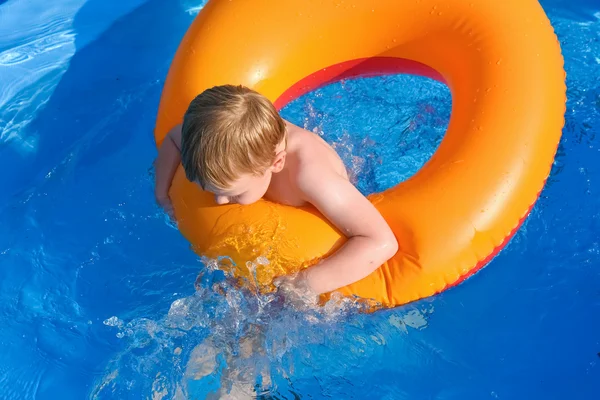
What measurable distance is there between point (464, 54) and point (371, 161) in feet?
2.47

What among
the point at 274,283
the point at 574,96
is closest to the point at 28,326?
the point at 274,283

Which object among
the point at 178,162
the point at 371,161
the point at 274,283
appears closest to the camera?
the point at 274,283

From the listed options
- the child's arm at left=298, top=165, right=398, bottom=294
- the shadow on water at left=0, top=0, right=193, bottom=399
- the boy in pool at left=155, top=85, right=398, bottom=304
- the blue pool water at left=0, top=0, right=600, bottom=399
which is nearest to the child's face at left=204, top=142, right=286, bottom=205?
the boy in pool at left=155, top=85, right=398, bottom=304

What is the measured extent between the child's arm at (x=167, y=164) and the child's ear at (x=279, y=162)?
0.50 meters

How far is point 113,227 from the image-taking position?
2.83m

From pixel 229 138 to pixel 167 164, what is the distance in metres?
0.63

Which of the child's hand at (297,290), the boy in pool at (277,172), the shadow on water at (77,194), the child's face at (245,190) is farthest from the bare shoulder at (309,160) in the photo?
the shadow on water at (77,194)

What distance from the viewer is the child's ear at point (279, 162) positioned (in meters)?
1.96

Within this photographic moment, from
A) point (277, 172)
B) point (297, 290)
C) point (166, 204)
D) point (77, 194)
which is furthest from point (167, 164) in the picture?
point (77, 194)

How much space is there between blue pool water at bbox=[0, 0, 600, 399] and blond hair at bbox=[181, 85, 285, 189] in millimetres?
444

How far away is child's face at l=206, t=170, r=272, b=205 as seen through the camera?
1.92 metres

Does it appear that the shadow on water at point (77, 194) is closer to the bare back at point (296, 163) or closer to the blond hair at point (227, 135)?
the bare back at point (296, 163)

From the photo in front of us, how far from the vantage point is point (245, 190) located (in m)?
1.99

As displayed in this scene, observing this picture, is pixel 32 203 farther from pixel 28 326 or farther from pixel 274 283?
pixel 274 283
